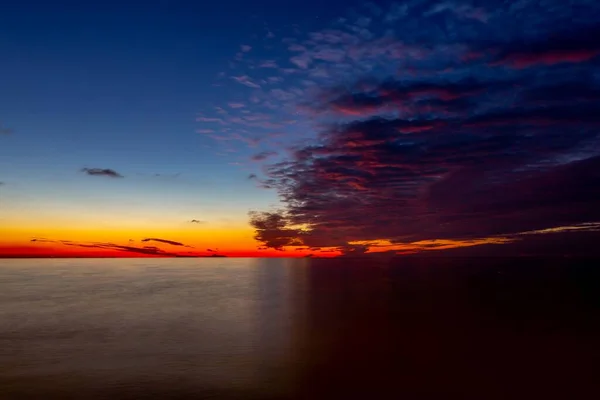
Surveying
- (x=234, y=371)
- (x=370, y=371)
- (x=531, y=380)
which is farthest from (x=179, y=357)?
(x=531, y=380)

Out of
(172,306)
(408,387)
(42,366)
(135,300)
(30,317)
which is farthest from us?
(135,300)

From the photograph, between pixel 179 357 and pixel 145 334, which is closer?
pixel 179 357

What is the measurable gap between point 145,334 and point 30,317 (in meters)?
19.7

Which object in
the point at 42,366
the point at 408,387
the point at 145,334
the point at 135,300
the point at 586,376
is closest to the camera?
the point at 408,387

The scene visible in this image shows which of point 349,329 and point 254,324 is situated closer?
point 349,329

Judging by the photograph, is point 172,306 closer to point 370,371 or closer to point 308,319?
point 308,319

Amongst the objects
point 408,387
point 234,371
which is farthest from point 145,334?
point 408,387

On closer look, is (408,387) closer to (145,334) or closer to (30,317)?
(145,334)

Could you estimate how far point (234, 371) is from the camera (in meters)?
28.5

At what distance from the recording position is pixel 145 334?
4075 centimetres

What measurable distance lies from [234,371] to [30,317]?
35.2 m

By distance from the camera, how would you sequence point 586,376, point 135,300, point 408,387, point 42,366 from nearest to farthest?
point 408,387
point 586,376
point 42,366
point 135,300

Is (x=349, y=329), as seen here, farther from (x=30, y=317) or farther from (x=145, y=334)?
(x=30, y=317)

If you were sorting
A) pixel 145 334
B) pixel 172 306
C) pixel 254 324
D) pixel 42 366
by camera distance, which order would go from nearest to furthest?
pixel 42 366 < pixel 145 334 < pixel 254 324 < pixel 172 306
